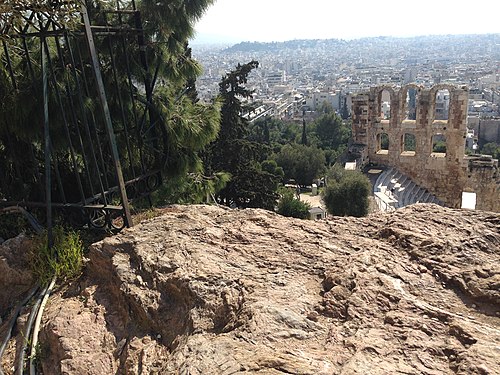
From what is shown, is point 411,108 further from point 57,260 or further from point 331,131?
point 57,260

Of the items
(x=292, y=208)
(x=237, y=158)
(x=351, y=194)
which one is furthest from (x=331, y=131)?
(x=237, y=158)

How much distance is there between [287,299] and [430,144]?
51.5 ft

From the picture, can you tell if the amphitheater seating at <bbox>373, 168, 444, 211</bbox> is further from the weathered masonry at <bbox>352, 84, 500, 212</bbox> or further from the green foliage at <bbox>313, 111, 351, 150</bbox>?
the green foliage at <bbox>313, 111, 351, 150</bbox>

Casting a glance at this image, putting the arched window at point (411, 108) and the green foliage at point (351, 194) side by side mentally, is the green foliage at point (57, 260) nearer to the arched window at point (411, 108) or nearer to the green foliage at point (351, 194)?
the green foliage at point (351, 194)

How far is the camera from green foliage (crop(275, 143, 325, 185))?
84.7 feet

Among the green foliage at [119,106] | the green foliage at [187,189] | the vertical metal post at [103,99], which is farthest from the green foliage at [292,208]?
the vertical metal post at [103,99]

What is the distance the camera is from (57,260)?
118 inches

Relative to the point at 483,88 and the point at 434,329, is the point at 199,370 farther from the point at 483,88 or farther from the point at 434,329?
the point at 483,88

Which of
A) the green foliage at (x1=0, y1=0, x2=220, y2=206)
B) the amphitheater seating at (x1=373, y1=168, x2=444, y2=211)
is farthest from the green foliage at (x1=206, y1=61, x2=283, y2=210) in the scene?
the green foliage at (x1=0, y1=0, x2=220, y2=206)

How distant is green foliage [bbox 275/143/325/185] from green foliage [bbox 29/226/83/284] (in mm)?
23093

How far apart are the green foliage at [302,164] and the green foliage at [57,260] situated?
23.1 meters

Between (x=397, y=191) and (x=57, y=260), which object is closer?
(x=57, y=260)

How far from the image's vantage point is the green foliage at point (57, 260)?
2932 mm

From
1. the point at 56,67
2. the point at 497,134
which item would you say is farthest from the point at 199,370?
the point at 497,134
